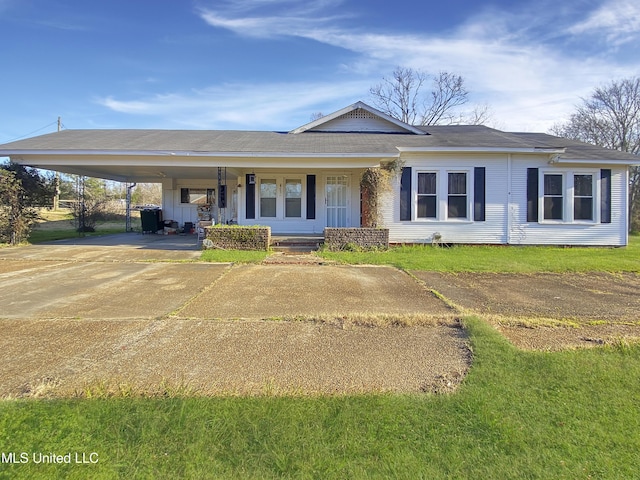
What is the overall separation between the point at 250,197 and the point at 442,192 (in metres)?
6.69

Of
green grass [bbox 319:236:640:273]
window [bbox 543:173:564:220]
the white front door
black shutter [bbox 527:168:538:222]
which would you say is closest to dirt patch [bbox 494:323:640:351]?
green grass [bbox 319:236:640:273]

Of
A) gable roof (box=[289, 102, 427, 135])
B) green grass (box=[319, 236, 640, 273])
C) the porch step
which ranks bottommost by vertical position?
green grass (box=[319, 236, 640, 273])

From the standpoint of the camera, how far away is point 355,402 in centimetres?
254

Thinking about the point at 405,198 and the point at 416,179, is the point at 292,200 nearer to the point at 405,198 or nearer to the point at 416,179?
the point at 405,198

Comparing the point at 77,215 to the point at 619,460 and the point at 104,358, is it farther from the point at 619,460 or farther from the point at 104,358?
the point at 619,460

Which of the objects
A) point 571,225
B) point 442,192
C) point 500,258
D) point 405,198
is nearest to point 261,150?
point 405,198

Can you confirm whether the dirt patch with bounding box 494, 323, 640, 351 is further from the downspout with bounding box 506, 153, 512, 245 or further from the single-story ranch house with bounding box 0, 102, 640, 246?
Answer: the downspout with bounding box 506, 153, 512, 245

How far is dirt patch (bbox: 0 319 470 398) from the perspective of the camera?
2.78m

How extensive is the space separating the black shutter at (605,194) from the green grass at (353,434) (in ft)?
38.2

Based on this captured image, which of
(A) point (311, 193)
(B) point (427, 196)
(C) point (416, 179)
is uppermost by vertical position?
(C) point (416, 179)

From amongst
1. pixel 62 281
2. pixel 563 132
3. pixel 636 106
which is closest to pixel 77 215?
pixel 62 281

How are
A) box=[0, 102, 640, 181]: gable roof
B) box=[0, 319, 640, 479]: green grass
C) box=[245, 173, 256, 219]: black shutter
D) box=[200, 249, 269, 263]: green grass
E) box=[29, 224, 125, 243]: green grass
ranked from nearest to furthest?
box=[0, 319, 640, 479]: green grass, box=[200, 249, 269, 263]: green grass, box=[0, 102, 640, 181]: gable roof, box=[245, 173, 256, 219]: black shutter, box=[29, 224, 125, 243]: green grass

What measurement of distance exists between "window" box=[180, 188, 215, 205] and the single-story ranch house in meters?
4.25

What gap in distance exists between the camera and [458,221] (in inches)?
464
